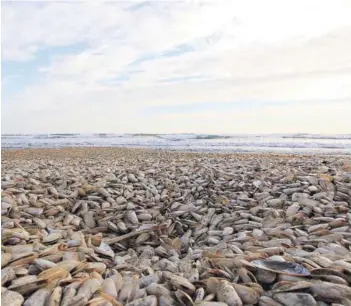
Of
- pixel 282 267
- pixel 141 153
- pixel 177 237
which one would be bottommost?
pixel 177 237

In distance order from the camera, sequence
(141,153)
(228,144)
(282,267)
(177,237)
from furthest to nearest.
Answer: (228,144)
(141,153)
(177,237)
(282,267)

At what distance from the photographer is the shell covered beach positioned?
2.62 m

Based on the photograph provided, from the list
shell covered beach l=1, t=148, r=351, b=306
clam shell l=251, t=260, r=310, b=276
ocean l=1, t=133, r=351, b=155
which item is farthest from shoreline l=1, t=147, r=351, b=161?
clam shell l=251, t=260, r=310, b=276

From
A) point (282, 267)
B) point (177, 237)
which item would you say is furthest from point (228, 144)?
point (282, 267)

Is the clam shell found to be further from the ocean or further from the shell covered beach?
the ocean

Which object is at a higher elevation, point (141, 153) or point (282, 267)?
point (141, 153)

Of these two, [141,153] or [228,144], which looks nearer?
[141,153]

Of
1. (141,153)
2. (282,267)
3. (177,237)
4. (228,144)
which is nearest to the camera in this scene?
(282,267)

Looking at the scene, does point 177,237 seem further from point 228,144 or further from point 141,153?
point 228,144

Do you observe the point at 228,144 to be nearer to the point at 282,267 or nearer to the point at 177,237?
the point at 177,237

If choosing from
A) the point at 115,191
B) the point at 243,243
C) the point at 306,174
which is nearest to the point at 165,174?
the point at 115,191

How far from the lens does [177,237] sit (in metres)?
4.77

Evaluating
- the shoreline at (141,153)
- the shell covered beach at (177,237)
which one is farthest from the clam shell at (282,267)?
the shoreline at (141,153)

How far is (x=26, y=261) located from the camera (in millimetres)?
3029
